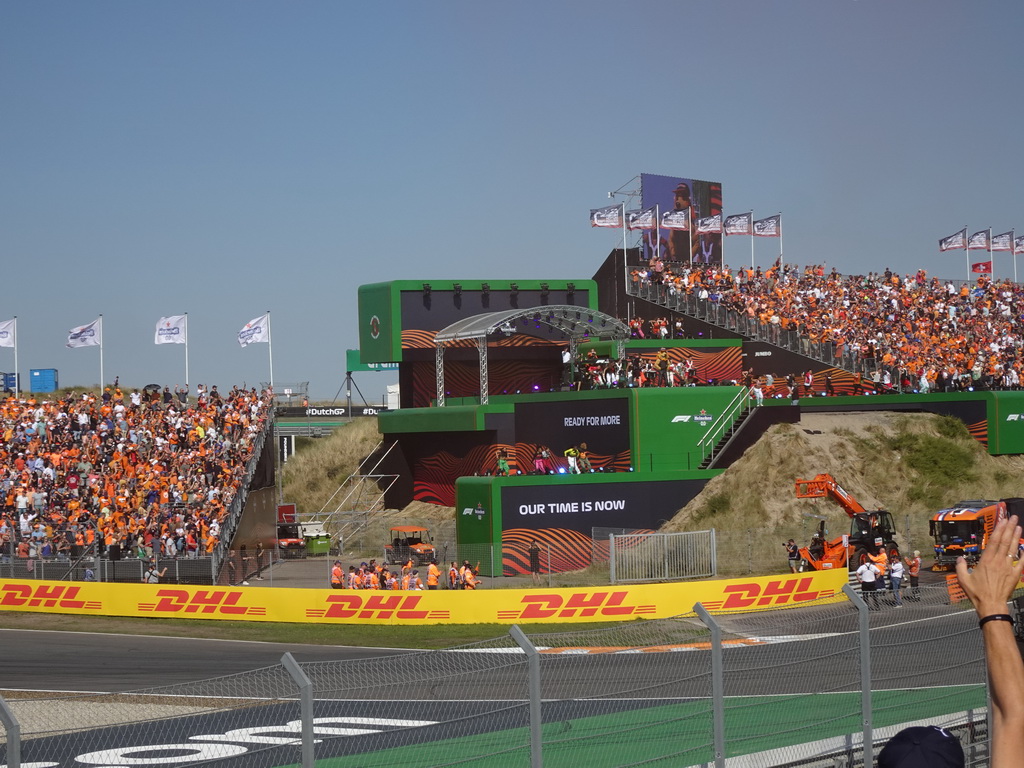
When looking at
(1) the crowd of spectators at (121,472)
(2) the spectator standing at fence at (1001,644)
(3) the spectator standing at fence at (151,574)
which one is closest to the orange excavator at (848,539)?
(1) the crowd of spectators at (121,472)

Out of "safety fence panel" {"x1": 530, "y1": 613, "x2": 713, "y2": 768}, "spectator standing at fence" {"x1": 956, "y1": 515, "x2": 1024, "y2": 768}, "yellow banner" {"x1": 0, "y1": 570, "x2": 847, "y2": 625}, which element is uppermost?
"spectator standing at fence" {"x1": 956, "y1": 515, "x2": 1024, "y2": 768}

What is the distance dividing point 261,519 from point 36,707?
2717 centimetres

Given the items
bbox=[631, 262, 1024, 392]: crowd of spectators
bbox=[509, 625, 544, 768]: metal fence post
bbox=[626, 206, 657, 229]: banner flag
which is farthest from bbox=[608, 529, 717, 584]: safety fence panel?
bbox=[626, 206, 657, 229]: banner flag

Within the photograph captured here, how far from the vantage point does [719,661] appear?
29.7 feet

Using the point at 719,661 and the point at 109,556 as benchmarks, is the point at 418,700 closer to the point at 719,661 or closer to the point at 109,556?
the point at 719,661

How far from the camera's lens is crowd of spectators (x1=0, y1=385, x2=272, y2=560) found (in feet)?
119

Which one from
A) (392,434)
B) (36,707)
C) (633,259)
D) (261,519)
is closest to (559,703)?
(36,707)

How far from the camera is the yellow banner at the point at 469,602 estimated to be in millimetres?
28203

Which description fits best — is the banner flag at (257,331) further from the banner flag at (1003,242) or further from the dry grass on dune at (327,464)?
the banner flag at (1003,242)

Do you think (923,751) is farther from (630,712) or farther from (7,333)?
(7,333)

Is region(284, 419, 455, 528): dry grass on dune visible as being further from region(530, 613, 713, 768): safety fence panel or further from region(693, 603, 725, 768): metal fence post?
region(693, 603, 725, 768): metal fence post

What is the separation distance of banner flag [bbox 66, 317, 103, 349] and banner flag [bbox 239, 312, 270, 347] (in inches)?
247

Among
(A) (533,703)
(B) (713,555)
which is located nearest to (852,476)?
(B) (713,555)

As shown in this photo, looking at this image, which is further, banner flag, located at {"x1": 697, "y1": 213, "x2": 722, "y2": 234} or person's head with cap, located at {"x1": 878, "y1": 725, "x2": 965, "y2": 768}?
banner flag, located at {"x1": 697, "y1": 213, "x2": 722, "y2": 234}
